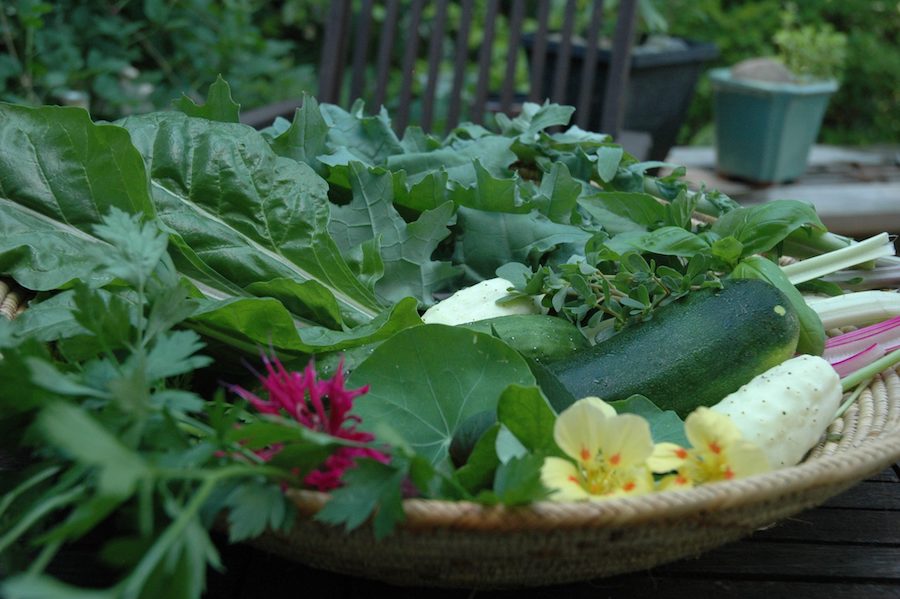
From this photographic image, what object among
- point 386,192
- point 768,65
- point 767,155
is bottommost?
point 767,155

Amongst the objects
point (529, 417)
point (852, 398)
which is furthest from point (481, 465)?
point (852, 398)

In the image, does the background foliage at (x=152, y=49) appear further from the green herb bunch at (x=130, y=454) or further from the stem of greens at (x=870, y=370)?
the stem of greens at (x=870, y=370)

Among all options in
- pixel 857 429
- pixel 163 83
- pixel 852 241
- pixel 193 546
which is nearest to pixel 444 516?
pixel 193 546

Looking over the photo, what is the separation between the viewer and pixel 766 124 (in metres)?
2.97

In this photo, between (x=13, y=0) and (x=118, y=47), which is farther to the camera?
(x=118, y=47)

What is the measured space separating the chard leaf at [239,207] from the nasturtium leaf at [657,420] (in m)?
0.33

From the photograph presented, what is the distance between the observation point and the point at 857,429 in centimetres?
85

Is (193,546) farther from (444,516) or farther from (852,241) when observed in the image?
(852,241)

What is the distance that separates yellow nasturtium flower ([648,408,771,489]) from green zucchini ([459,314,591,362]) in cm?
26

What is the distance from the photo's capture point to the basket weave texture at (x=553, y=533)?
0.56 meters

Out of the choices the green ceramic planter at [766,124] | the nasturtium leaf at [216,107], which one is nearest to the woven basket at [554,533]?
the nasturtium leaf at [216,107]

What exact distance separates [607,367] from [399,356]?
231 millimetres

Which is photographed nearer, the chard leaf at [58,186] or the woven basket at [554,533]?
the woven basket at [554,533]

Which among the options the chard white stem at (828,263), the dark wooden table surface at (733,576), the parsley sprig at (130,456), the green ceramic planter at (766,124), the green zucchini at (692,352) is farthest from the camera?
the green ceramic planter at (766,124)
